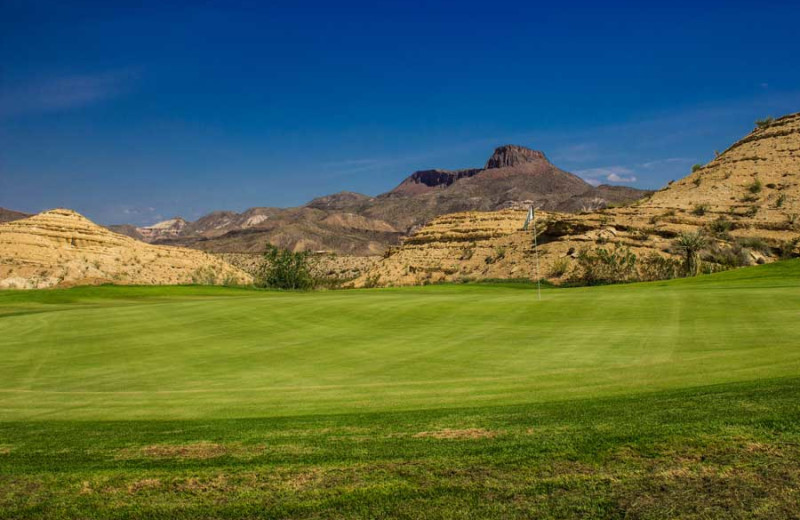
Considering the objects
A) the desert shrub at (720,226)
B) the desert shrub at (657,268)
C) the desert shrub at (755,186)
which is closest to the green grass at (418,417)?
the desert shrub at (657,268)

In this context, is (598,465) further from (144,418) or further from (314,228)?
(314,228)

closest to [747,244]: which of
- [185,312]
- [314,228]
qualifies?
[185,312]

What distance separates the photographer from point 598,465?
560cm

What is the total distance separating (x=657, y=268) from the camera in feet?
170

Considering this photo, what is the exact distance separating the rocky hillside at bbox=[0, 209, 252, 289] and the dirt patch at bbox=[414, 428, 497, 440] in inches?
2581

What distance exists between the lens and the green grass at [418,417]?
512cm

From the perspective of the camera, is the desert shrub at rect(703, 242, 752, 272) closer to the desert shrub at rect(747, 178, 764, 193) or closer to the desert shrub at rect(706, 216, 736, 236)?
the desert shrub at rect(706, 216, 736, 236)

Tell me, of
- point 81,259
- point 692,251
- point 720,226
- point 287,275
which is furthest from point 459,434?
point 287,275

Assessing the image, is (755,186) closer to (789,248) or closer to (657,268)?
(789,248)

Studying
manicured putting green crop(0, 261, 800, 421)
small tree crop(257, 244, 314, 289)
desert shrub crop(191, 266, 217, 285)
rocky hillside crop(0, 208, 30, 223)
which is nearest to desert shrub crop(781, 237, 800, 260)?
manicured putting green crop(0, 261, 800, 421)

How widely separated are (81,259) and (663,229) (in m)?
65.3

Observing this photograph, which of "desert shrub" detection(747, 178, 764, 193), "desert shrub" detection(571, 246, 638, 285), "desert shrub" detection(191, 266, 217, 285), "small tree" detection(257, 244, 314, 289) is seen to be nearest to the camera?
"desert shrub" detection(571, 246, 638, 285)

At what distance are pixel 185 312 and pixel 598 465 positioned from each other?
2152 cm

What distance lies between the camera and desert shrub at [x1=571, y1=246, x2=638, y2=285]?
52281mm
